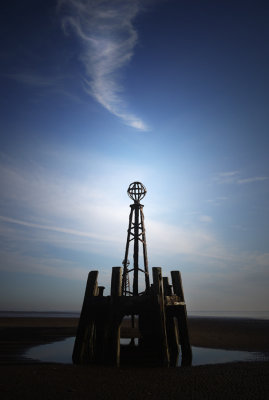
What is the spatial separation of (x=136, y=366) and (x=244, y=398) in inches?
194

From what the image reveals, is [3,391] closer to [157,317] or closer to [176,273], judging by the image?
[157,317]

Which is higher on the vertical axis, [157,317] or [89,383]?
[157,317]

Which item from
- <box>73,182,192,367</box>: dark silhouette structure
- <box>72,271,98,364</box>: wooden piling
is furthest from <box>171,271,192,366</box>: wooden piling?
<box>72,271,98,364</box>: wooden piling

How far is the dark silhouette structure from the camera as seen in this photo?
1099cm

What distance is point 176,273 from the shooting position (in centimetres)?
1422

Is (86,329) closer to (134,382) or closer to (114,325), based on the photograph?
(114,325)

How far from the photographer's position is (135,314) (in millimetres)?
12414

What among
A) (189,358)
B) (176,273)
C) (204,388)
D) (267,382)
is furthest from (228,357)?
(204,388)

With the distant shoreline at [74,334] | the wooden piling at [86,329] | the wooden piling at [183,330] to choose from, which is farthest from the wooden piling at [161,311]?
the wooden piling at [86,329]

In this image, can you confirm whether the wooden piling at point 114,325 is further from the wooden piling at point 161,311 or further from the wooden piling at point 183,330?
the wooden piling at point 183,330

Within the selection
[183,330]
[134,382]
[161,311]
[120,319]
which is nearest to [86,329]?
[120,319]

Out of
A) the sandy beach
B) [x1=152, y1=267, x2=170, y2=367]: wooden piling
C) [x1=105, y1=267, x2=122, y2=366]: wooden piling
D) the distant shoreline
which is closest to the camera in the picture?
the sandy beach

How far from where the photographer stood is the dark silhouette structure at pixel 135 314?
11.0m

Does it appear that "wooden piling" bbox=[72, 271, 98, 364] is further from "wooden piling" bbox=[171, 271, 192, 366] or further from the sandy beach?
"wooden piling" bbox=[171, 271, 192, 366]
